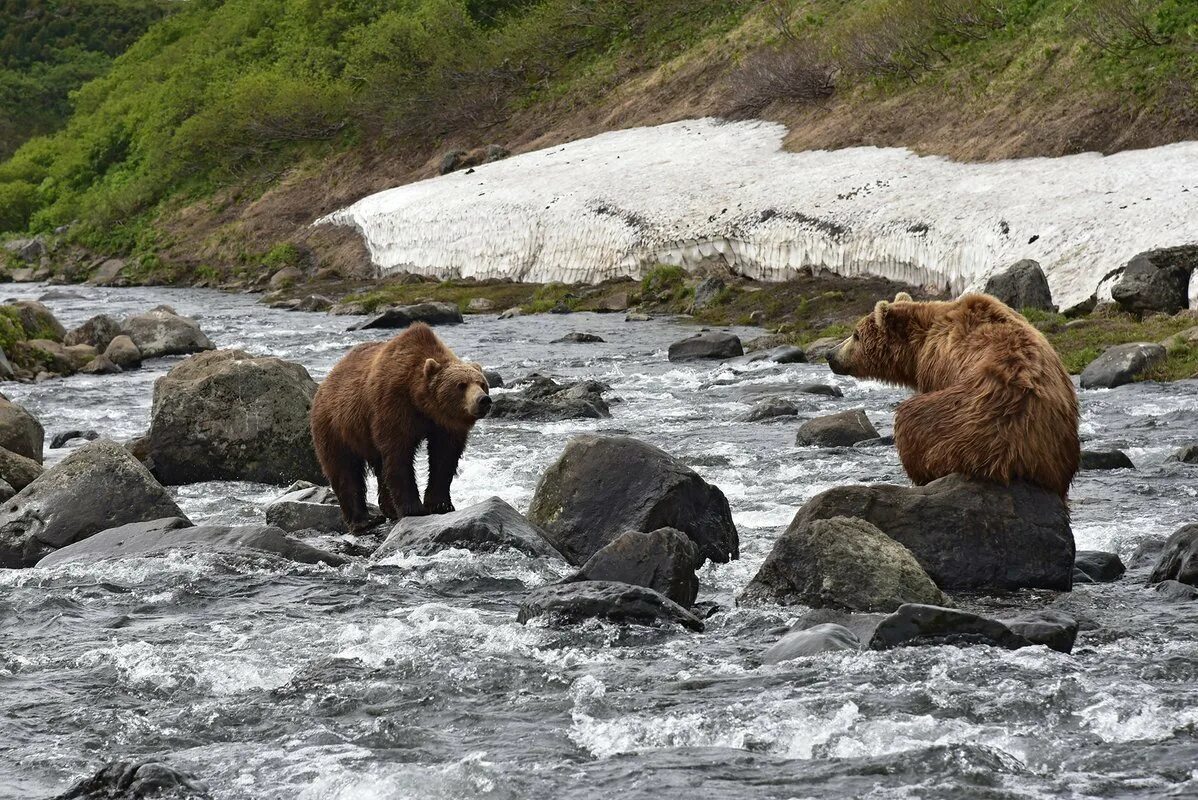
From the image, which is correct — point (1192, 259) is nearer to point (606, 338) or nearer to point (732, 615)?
point (606, 338)

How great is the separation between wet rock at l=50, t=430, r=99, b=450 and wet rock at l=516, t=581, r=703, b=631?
33.9ft

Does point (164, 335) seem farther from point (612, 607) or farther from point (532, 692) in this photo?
point (532, 692)

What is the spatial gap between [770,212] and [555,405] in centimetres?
1699

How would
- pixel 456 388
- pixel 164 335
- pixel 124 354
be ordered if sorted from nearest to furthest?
pixel 456 388, pixel 124 354, pixel 164 335

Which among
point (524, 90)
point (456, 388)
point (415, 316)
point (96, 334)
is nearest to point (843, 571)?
point (456, 388)

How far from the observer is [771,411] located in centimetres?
1725

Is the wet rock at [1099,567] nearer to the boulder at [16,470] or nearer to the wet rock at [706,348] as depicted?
the boulder at [16,470]

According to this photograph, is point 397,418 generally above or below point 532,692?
above

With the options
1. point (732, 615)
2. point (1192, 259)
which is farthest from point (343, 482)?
point (1192, 259)

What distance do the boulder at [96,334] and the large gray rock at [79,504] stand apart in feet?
54.3

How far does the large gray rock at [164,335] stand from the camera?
27.1 metres

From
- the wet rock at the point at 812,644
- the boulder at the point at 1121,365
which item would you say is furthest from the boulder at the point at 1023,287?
the wet rock at the point at 812,644

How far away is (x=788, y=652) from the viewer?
A: 25.4 ft

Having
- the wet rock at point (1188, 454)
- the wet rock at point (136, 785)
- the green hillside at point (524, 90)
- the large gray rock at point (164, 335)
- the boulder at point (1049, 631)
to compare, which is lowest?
the wet rock at point (1188, 454)
